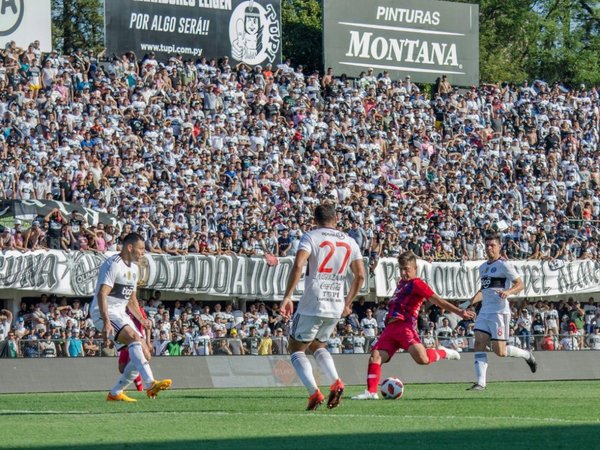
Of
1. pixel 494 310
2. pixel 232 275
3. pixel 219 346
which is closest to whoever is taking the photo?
pixel 494 310

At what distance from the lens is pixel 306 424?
12.9m

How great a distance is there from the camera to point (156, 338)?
31.2m

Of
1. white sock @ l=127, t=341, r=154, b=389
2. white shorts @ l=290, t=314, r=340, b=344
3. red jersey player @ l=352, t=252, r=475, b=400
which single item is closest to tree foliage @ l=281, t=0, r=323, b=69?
red jersey player @ l=352, t=252, r=475, b=400

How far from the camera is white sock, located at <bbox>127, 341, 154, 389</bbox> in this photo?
1662cm

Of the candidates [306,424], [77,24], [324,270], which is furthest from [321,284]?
[77,24]

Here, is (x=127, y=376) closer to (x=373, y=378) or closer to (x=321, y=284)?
(x=373, y=378)

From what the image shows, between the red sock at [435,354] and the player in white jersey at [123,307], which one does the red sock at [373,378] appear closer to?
the red sock at [435,354]

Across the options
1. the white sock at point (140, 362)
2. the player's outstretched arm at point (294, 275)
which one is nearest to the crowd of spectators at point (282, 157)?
the white sock at point (140, 362)

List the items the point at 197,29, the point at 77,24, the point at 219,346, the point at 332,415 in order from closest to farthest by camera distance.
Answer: the point at 332,415, the point at 219,346, the point at 197,29, the point at 77,24

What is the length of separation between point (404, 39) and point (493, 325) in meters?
31.5

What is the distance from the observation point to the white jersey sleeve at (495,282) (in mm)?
20984

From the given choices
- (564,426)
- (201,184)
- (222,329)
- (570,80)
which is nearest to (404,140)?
(201,184)

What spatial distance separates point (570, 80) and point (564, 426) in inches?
2413

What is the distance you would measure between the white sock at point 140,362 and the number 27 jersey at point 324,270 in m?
2.64
